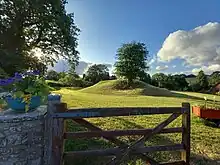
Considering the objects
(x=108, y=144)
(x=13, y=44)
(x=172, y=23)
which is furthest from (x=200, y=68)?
(x=108, y=144)

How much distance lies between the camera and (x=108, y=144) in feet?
14.8

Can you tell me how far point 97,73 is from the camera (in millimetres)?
36219

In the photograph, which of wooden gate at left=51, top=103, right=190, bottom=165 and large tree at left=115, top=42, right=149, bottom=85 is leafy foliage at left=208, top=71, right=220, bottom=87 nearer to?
large tree at left=115, top=42, right=149, bottom=85

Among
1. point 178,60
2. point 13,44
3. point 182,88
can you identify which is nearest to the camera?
point 13,44

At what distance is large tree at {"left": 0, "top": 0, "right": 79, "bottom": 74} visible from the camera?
10.7 metres

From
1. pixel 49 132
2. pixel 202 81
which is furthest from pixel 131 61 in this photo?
pixel 49 132

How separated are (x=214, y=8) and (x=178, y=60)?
652 inches

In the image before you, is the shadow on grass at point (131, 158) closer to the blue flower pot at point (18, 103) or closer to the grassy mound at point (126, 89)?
the blue flower pot at point (18, 103)

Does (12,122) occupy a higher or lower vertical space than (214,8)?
lower

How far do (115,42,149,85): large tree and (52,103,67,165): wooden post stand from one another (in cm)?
2358

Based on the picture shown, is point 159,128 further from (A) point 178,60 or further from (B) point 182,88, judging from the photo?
(B) point 182,88

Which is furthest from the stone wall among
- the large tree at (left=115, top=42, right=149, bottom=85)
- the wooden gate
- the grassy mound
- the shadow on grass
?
the large tree at (left=115, top=42, right=149, bottom=85)

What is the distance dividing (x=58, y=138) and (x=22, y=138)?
0.57 meters

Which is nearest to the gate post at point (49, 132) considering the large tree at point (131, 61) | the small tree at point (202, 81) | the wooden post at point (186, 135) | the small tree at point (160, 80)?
the wooden post at point (186, 135)
